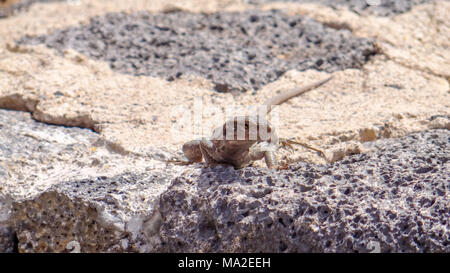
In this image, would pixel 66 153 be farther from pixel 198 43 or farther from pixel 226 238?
pixel 198 43

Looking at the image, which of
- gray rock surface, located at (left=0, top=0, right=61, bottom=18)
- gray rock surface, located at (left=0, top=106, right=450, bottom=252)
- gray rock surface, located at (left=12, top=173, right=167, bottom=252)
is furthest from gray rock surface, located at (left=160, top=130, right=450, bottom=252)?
gray rock surface, located at (left=0, top=0, right=61, bottom=18)

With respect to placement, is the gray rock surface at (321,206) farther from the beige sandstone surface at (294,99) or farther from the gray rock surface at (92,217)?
the beige sandstone surface at (294,99)

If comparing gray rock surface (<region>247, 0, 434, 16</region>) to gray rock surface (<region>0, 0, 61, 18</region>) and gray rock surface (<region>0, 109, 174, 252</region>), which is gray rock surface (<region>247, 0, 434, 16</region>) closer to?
gray rock surface (<region>0, 109, 174, 252</region>)

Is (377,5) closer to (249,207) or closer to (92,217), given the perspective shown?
(249,207)

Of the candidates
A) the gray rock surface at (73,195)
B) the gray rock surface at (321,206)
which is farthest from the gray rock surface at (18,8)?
the gray rock surface at (321,206)

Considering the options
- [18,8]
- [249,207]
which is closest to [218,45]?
[249,207]
